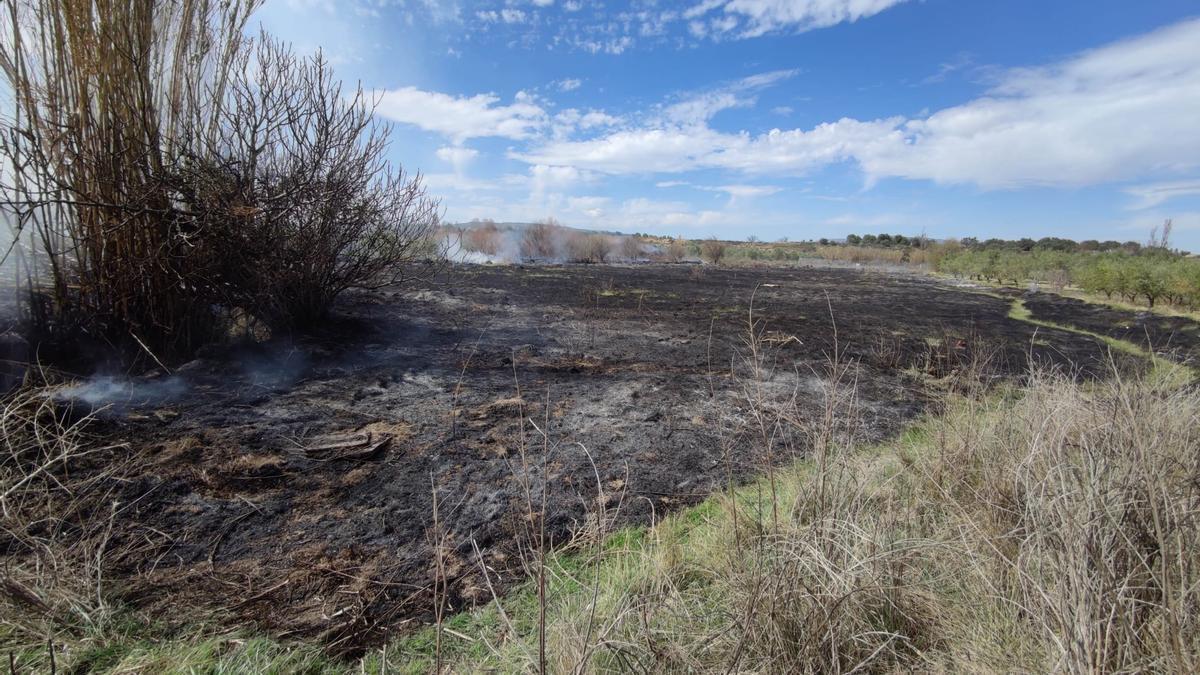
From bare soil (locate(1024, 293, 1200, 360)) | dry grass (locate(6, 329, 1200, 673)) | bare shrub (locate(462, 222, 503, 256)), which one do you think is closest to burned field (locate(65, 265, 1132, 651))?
dry grass (locate(6, 329, 1200, 673))

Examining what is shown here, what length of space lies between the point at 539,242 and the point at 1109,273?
982 inches

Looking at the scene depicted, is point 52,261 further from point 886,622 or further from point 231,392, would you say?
point 886,622

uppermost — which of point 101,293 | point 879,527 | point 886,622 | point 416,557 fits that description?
point 101,293

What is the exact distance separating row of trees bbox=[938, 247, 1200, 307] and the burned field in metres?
11.9

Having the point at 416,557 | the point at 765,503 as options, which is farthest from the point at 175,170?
the point at 765,503

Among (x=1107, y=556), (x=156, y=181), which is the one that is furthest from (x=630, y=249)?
(x=1107, y=556)

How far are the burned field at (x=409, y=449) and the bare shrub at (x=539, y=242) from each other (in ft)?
73.4

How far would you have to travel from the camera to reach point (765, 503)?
299 centimetres

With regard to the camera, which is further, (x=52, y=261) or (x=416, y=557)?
(x=52, y=261)

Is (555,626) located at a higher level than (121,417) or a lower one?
lower

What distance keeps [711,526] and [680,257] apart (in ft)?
123

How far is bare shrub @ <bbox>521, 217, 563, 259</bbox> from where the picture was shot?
99.0 feet

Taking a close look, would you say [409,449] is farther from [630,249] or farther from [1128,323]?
[630,249]

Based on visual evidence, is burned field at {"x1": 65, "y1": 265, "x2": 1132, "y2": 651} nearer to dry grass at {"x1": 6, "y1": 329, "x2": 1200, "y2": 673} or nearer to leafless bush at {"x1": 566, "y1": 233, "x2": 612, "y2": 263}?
dry grass at {"x1": 6, "y1": 329, "x2": 1200, "y2": 673}
